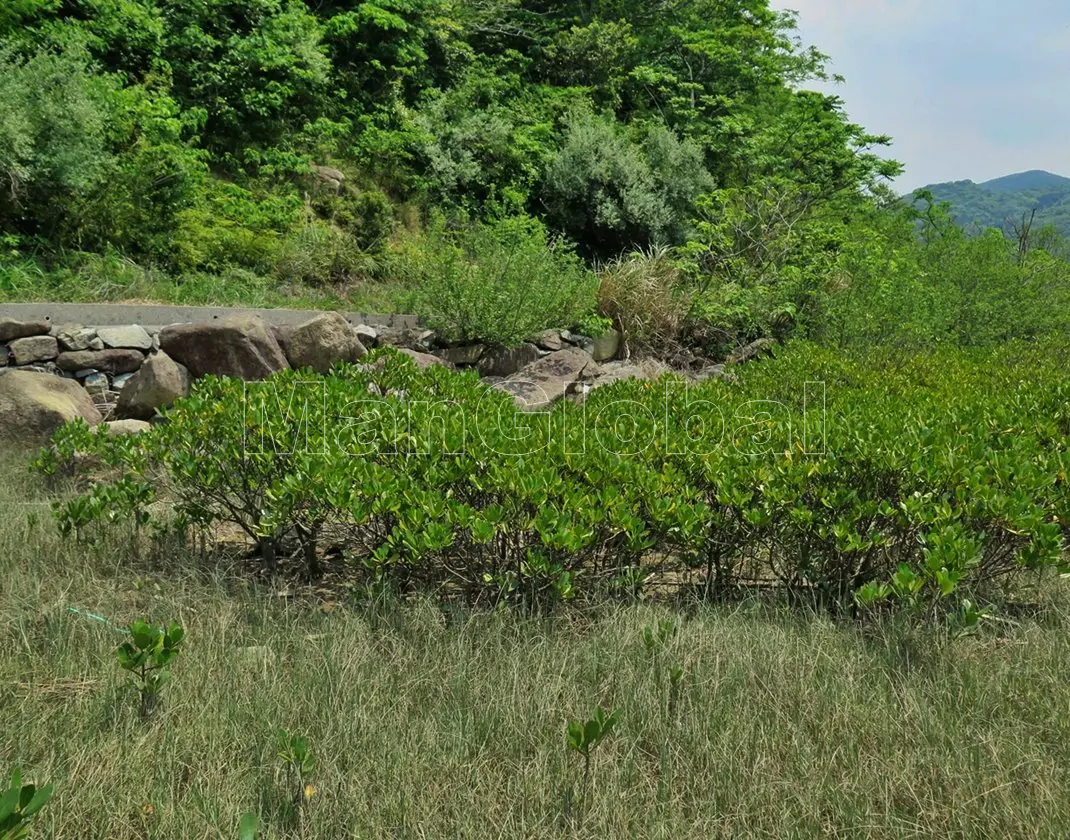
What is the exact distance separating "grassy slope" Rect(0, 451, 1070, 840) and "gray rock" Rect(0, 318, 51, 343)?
3736mm

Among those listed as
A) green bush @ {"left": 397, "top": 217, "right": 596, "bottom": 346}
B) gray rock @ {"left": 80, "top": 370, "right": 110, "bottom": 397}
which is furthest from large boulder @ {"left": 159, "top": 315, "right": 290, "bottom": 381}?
green bush @ {"left": 397, "top": 217, "right": 596, "bottom": 346}

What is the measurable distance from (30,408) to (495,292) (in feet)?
13.1

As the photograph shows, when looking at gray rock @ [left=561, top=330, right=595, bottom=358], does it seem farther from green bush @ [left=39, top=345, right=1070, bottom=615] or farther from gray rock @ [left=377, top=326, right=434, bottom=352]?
green bush @ [left=39, top=345, right=1070, bottom=615]

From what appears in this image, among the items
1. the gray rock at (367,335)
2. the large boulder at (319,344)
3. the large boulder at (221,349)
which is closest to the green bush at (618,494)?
the large boulder at (221,349)

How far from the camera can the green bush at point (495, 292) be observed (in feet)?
25.1

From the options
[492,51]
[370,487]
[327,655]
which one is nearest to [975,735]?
[327,655]

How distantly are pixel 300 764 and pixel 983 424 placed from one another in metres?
3.38

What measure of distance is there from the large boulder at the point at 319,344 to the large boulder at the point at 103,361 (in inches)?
46.5

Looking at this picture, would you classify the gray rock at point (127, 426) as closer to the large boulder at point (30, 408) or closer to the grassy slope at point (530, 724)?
the large boulder at point (30, 408)

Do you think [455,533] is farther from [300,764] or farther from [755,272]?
[755,272]

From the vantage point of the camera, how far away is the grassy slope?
186 centimetres

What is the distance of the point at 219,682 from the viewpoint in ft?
7.72

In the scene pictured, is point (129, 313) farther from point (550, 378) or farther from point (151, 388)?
point (550, 378)

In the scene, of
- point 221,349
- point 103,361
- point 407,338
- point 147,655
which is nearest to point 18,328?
point 103,361
